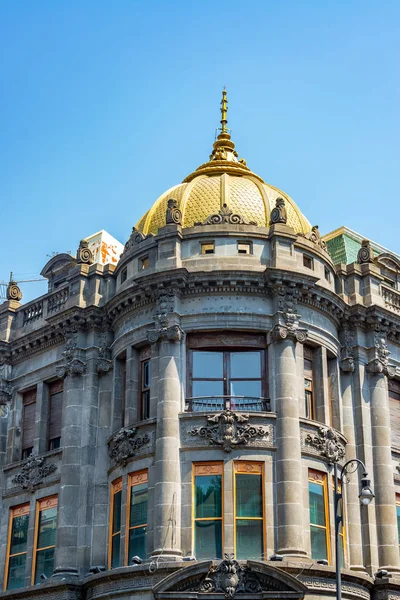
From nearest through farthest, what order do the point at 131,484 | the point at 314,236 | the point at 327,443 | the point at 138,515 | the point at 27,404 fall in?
the point at 138,515 → the point at 131,484 → the point at 327,443 → the point at 314,236 → the point at 27,404

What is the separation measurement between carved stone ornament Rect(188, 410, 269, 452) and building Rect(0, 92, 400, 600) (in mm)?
55

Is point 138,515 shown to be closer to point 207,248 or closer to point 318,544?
point 318,544

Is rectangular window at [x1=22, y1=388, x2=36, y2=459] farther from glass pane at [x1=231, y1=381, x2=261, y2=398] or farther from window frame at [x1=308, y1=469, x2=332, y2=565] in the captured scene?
window frame at [x1=308, y1=469, x2=332, y2=565]

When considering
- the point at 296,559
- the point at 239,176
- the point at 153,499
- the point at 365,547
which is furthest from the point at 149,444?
the point at 239,176

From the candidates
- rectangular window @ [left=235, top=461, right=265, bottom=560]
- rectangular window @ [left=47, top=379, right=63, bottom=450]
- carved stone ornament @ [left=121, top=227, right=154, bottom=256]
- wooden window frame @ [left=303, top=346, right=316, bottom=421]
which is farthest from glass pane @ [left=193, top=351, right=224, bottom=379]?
rectangular window @ [left=47, top=379, right=63, bottom=450]

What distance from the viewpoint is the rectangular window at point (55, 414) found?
3803 cm

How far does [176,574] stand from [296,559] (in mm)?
3796

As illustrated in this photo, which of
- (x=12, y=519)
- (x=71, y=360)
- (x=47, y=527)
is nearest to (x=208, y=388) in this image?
(x=71, y=360)

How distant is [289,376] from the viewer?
34.0 metres

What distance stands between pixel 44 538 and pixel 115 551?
3568mm

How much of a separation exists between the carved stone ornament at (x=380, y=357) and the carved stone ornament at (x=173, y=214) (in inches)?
338

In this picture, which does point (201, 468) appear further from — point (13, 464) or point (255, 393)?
point (13, 464)

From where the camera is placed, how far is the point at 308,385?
35656mm

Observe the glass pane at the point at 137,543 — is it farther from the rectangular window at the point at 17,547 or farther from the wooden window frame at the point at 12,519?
the wooden window frame at the point at 12,519
